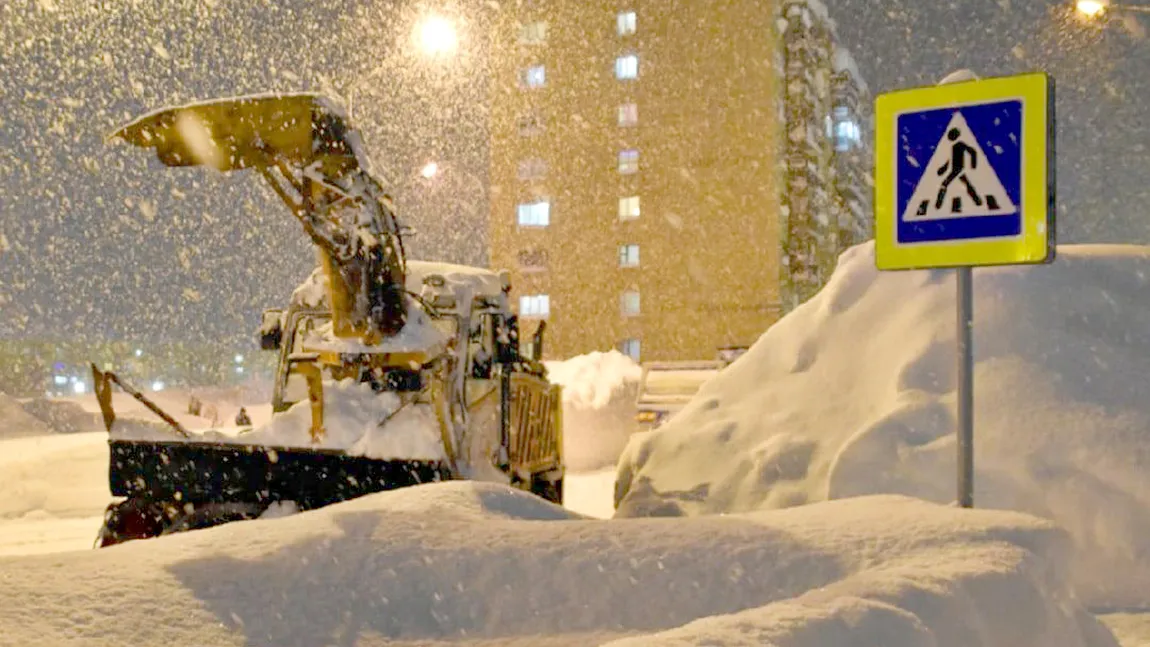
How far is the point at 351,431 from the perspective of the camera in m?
8.91

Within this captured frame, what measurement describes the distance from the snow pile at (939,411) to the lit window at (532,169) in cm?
3301

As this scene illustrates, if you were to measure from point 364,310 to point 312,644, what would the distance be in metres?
5.92

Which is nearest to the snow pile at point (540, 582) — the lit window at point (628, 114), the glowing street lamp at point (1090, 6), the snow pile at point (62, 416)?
the glowing street lamp at point (1090, 6)

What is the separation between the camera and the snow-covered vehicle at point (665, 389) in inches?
819

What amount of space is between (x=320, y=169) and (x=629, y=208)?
32.3m

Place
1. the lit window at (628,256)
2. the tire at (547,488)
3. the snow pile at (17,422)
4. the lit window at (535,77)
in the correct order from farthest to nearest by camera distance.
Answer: the lit window at (535,77), the lit window at (628,256), the snow pile at (17,422), the tire at (547,488)

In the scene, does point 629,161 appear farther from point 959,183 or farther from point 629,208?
point 959,183

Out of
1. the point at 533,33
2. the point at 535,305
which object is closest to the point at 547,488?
the point at 535,305

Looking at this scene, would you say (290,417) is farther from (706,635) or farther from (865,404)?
(706,635)

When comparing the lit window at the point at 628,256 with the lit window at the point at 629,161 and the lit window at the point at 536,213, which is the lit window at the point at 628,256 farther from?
the lit window at the point at 536,213

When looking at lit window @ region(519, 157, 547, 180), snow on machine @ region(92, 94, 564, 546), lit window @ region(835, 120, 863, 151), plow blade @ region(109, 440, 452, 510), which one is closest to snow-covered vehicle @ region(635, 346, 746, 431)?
snow on machine @ region(92, 94, 564, 546)

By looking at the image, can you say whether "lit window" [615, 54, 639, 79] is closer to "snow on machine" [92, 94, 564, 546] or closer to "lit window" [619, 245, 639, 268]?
"lit window" [619, 245, 639, 268]

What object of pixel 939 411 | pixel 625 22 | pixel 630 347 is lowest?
pixel 630 347

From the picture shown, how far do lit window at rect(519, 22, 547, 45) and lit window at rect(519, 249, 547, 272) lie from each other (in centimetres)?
851
